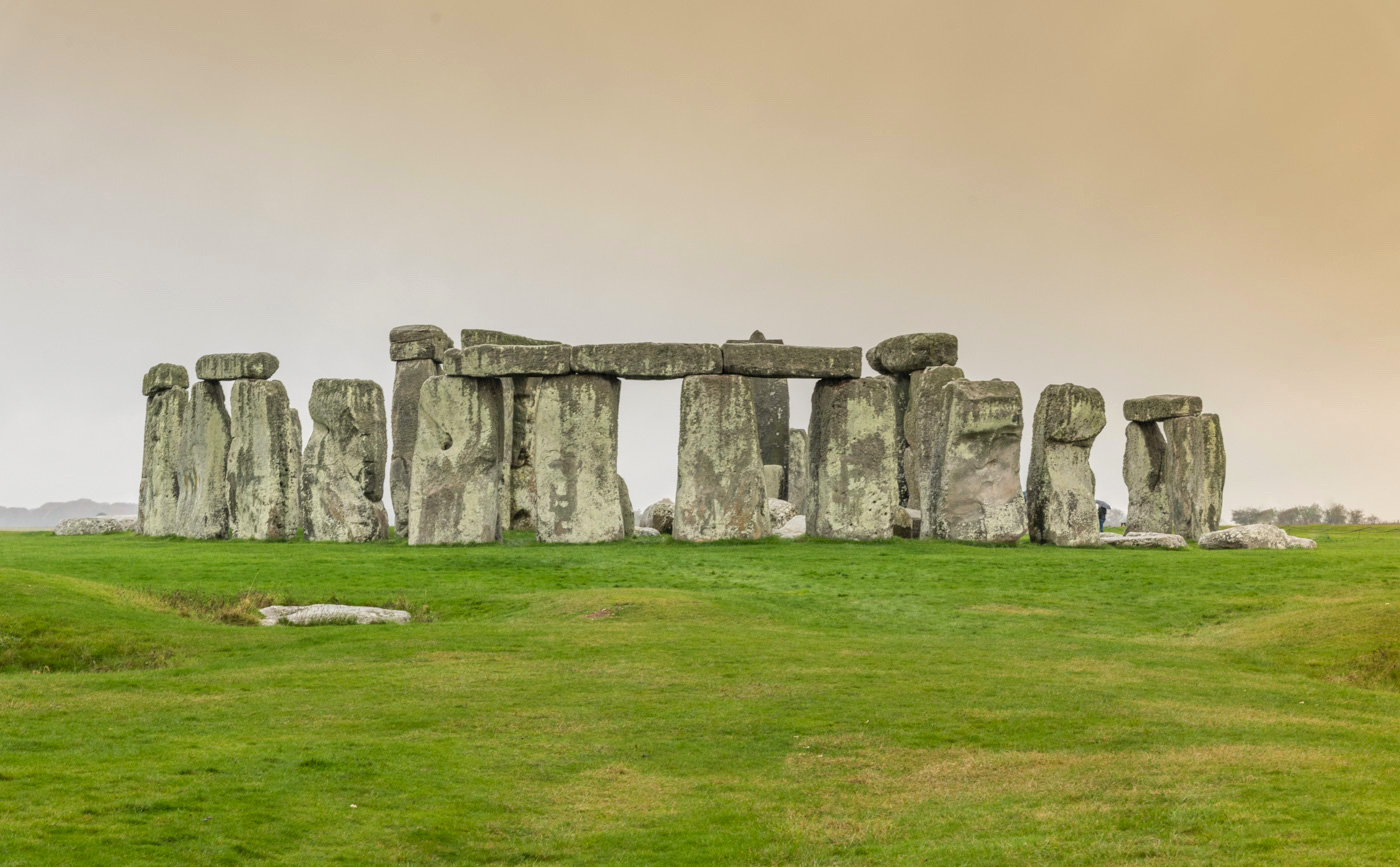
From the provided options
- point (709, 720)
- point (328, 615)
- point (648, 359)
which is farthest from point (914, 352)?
point (709, 720)

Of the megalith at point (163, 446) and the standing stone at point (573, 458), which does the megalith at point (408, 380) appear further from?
the standing stone at point (573, 458)

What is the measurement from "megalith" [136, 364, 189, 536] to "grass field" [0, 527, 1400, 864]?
12.8 metres

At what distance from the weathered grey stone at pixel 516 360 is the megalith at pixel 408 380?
6.29m

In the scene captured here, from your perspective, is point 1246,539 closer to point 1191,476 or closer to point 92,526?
point 1191,476

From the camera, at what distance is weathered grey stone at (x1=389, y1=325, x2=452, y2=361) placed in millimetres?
31953

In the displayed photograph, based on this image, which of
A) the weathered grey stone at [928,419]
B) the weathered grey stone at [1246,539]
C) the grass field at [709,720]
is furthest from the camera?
the weathered grey stone at [928,419]

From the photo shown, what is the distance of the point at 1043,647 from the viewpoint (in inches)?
577

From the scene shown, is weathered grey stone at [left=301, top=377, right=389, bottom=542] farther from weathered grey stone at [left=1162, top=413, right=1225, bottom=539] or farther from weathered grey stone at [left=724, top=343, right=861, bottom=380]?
weathered grey stone at [left=1162, top=413, right=1225, bottom=539]

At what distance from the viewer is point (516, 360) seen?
25.5 metres

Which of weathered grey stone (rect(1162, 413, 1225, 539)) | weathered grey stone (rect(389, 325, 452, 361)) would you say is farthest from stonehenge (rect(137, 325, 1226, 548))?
weathered grey stone (rect(1162, 413, 1225, 539))

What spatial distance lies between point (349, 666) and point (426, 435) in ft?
43.4

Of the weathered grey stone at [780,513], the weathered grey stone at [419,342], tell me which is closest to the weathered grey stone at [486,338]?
the weathered grey stone at [419,342]

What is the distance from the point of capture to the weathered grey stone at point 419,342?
105 feet

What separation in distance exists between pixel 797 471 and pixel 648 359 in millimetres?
12349
